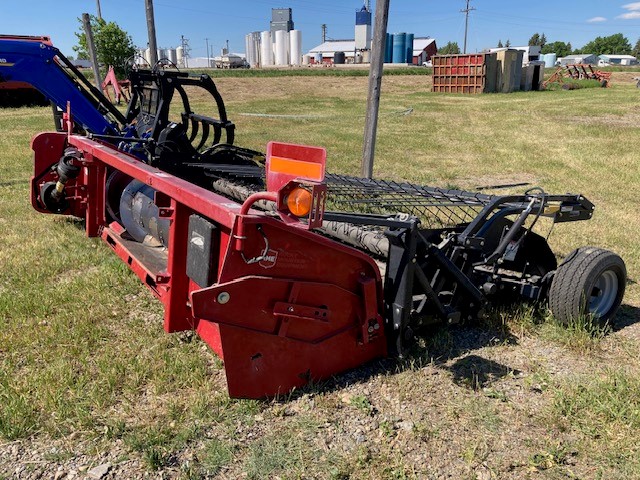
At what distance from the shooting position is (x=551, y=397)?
2855 mm

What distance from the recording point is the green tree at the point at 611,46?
4921 inches

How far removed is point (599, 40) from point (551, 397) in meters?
147

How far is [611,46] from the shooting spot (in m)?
126

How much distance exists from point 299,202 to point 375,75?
183 inches

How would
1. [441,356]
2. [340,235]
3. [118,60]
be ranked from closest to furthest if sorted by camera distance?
[441,356] → [340,235] → [118,60]

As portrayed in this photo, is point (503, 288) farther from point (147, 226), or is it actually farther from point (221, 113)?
point (221, 113)

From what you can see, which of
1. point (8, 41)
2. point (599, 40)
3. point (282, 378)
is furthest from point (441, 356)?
point (599, 40)

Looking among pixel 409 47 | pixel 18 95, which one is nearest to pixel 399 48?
pixel 409 47

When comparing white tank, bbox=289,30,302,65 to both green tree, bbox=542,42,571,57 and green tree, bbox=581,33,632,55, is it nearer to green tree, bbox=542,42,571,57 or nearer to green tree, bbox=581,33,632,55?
green tree, bbox=542,42,571,57

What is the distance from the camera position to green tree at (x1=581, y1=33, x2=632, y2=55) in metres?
125

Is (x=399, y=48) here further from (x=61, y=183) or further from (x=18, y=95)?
(x=61, y=183)

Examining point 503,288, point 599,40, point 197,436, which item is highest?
point 599,40

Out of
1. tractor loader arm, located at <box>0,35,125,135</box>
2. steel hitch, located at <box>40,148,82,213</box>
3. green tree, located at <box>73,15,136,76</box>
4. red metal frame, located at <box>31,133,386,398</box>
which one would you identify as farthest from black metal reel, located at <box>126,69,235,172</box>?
green tree, located at <box>73,15,136,76</box>

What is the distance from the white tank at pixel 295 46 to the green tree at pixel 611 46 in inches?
2975
